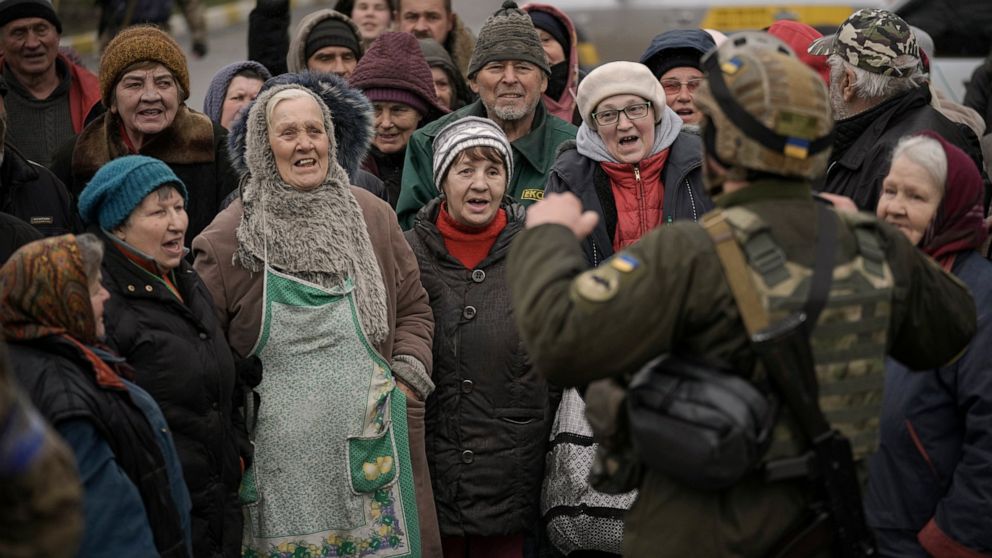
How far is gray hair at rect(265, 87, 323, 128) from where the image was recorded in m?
4.95

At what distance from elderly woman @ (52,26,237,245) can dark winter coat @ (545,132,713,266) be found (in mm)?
1487

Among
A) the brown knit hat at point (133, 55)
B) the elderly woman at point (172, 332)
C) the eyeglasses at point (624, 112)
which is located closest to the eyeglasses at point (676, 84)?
the eyeglasses at point (624, 112)

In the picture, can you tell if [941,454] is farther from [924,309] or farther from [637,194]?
[637,194]

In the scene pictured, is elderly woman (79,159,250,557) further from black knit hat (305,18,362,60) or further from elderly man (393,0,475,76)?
elderly man (393,0,475,76)

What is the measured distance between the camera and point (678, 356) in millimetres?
3111

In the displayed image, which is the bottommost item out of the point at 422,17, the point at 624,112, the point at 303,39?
the point at 624,112

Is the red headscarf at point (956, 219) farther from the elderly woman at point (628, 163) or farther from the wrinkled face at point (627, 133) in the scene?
the wrinkled face at point (627, 133)

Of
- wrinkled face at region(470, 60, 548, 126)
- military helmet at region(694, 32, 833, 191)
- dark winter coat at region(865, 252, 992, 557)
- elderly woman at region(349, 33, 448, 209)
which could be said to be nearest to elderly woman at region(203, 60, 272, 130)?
elderly woman at region(349, 33, 448, 209)

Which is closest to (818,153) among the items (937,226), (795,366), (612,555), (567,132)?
(795,366)

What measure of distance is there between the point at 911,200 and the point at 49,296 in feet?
8.27

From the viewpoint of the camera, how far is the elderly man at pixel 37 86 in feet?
22.7

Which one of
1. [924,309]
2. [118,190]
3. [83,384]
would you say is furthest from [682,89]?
[83,384]

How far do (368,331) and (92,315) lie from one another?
1194 mm

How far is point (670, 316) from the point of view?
2986 millimetres
